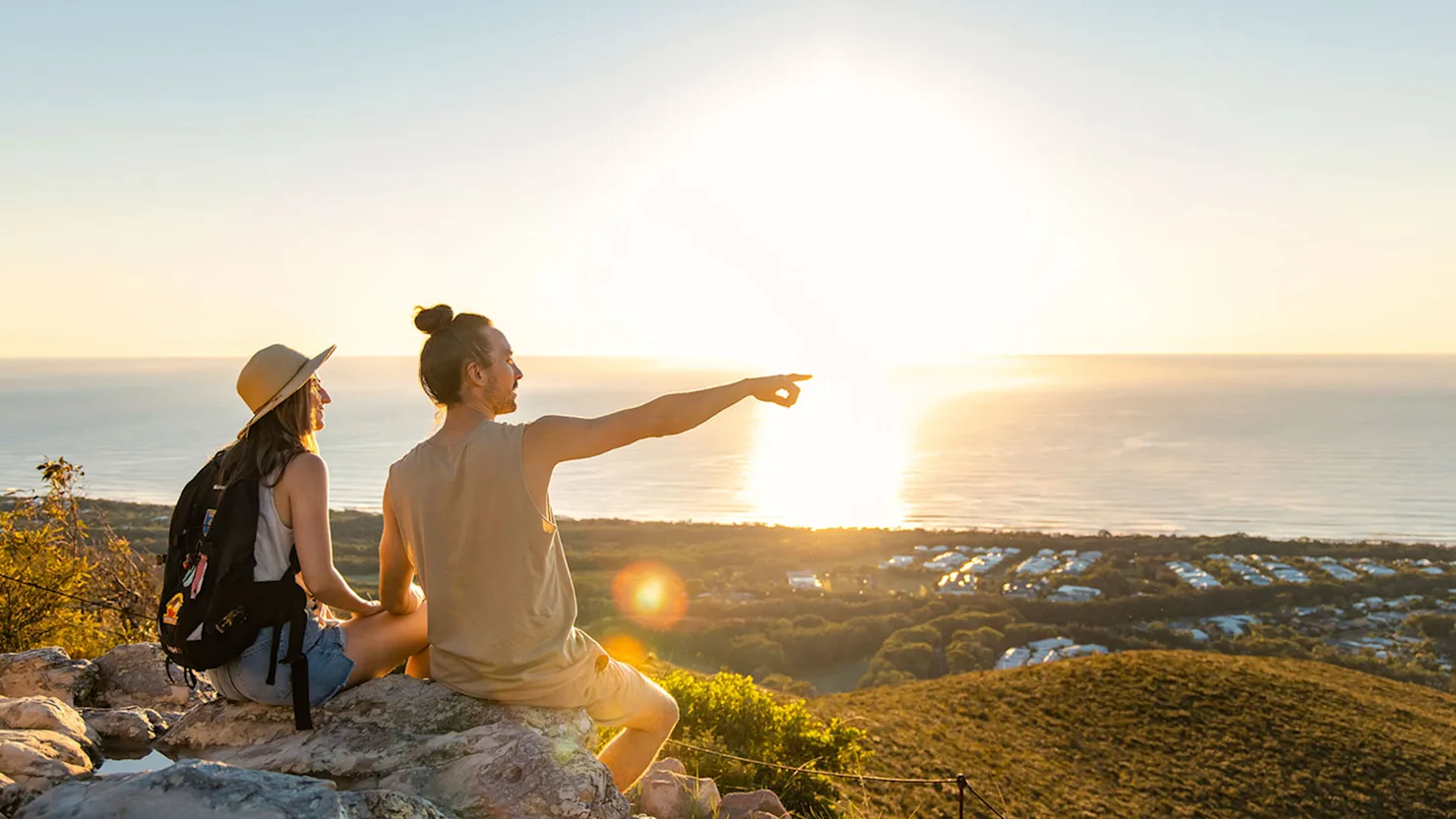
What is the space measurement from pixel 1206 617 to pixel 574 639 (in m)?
35.2

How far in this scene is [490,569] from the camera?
9.00 ft


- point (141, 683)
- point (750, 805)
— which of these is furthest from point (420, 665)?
point (750, 805)

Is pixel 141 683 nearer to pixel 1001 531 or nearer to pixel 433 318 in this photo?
pixel 433 318

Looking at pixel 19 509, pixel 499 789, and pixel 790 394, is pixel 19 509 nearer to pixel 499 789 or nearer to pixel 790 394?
pixel 499 789

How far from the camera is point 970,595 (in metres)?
34.3

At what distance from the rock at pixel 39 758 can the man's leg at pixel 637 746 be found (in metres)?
1.66

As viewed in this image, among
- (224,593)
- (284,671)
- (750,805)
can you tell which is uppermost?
(224,593)

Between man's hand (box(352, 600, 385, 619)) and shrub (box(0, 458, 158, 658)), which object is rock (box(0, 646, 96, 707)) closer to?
shrub (box(0, 458, 158, 658))

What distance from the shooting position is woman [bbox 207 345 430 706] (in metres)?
2.81

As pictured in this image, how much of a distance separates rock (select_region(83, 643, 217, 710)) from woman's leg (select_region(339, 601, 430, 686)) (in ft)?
6.98

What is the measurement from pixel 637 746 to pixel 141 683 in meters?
3.11

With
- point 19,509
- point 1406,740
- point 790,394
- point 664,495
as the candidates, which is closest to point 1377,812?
point 1406,740

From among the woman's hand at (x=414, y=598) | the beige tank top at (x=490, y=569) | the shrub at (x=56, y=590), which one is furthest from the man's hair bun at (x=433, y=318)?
the shrub at (x=56, y=590)

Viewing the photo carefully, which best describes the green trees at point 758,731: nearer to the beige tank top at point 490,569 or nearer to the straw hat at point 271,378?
the beige tank top at point 490,569
